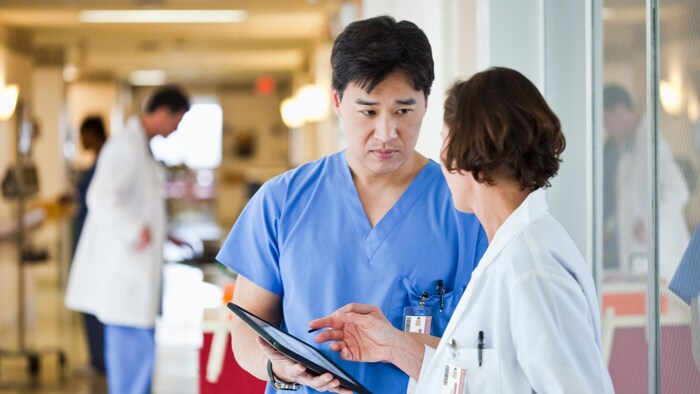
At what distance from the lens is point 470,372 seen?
138 centimetres

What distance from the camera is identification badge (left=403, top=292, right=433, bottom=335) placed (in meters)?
1.73

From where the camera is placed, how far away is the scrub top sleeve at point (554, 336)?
126cm

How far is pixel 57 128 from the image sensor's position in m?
11.8

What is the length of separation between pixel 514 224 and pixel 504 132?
0.47 ft

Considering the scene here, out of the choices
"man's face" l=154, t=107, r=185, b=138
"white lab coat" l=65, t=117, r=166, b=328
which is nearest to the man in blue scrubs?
"white lab coat" l=65, t=117, r=166, b=328

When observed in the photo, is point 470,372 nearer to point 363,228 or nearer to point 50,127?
point 363,228

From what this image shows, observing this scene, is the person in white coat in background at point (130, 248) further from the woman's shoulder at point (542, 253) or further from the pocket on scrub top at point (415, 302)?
the woman's shoulder at point (542, 253)

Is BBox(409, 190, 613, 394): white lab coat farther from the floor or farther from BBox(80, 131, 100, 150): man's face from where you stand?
BBox(80, 131, 100, 150): man's face

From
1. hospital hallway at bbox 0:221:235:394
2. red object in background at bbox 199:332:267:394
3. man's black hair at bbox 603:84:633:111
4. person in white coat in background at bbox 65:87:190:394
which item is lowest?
hospital hallway at bbox 0:221:235:394

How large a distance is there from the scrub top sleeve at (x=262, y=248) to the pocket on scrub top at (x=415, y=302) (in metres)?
0.26

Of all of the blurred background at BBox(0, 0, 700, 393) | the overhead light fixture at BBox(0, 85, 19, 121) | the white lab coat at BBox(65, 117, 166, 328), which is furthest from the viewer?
the overhead light fixture at BBox(0, 85, 19, 121)

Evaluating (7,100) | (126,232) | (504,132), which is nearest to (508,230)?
(504,132)

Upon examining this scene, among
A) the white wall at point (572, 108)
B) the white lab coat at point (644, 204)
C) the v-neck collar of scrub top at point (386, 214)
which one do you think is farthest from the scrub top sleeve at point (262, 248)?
the white wall at point (572, 108)

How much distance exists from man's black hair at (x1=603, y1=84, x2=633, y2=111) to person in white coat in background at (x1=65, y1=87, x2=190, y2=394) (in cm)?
281
